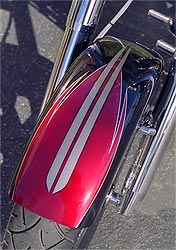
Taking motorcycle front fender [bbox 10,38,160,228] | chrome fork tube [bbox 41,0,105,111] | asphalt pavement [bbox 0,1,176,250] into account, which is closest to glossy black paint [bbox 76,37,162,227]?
motorcycle front fender [bbox 10,38,160,228]

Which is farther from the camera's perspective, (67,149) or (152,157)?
(152,157)

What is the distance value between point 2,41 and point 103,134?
100cm

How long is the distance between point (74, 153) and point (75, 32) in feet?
1.32

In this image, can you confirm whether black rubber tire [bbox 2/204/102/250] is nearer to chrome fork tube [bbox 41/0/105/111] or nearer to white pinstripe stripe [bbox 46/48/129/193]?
white pinstripe stripe [bbox 46/48/129/193]

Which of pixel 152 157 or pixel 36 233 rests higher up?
pixel 152 157

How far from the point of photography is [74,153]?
1.04m

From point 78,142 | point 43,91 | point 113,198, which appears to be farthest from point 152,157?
point 43,91

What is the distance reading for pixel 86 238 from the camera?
5.13 ft

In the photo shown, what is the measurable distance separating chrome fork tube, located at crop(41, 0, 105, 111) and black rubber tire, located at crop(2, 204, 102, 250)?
34cm

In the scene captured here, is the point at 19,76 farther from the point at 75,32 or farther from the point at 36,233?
the point at 36,233

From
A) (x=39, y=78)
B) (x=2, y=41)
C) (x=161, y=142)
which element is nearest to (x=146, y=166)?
(x=161, y=142)

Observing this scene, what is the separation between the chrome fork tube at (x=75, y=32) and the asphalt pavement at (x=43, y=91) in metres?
0.44

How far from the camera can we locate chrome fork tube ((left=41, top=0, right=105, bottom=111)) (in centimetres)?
132

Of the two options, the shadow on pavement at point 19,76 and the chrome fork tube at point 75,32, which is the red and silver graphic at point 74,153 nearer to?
the chrome fork tube at point 75,32
